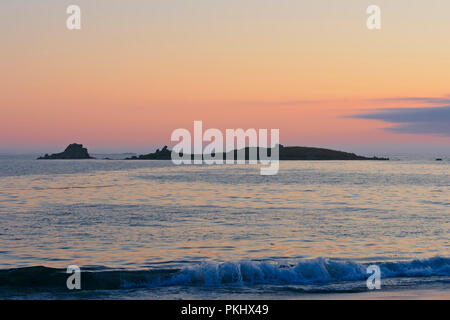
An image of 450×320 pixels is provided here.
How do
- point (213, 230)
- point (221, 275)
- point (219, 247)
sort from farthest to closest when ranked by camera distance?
1. point (213, 230)
2. point (219, 247)
3. point (221, 275)

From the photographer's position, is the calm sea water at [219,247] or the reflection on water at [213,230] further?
the reflection on water at [213,230]

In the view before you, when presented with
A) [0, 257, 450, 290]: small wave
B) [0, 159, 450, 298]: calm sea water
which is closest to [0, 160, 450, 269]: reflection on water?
[0, 159, 450, 298]: calm sea water

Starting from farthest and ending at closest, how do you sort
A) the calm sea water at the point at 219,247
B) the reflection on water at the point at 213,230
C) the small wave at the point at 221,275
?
the reflection on water at the point at 213,230
the small wave at the point at 221,275
the calm sea water at the point at 219,247

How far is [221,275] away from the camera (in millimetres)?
17797

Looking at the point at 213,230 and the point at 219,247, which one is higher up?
the point at 213,230

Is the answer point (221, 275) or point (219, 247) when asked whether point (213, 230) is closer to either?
point (219, 247)

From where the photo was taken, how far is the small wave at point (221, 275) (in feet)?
56.3

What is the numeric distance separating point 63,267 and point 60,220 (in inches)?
544

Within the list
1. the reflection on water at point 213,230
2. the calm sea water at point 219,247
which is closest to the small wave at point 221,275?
the calm sea water at point 219,247

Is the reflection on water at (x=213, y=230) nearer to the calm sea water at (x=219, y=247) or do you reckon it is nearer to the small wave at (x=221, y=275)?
the calm sea water at (x=219, y=247)

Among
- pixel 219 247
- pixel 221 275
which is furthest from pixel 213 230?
pixel 221 275
